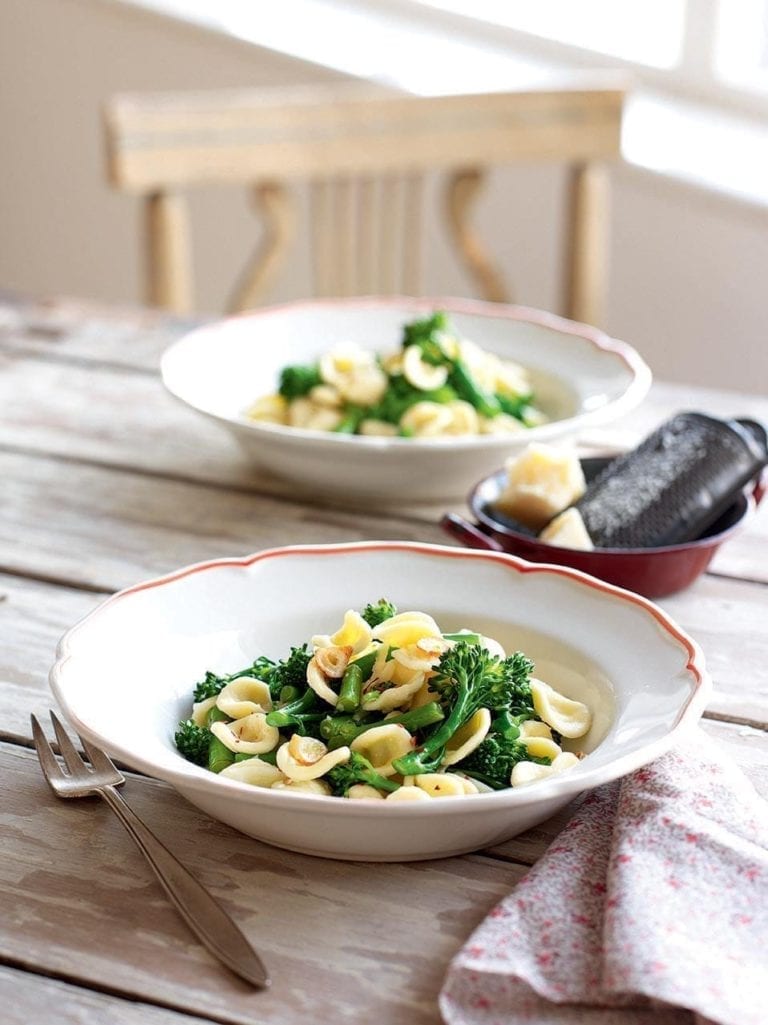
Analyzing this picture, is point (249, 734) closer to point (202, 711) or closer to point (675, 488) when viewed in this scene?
point (202, 711)

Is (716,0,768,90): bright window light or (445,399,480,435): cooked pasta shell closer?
(445,399,480,435): cooked pasta shell

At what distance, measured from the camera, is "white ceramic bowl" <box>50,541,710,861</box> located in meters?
0.70

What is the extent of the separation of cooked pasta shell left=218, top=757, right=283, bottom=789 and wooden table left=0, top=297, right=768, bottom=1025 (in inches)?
1.6

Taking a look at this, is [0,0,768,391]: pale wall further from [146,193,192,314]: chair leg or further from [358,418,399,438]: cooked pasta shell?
[358,418,399,438]: cooked pasta shell

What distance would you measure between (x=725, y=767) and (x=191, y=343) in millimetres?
766

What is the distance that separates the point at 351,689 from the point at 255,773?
0.22ft

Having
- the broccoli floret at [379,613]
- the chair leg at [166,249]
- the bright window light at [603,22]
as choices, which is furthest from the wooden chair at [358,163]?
the broccoli floret at [379,613]

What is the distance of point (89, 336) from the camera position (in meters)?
1.73

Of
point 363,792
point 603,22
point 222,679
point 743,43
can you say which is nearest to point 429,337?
point 222,679

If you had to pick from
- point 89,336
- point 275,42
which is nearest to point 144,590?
point 89,336

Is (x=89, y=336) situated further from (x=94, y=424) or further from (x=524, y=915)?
(x=524, y=915)

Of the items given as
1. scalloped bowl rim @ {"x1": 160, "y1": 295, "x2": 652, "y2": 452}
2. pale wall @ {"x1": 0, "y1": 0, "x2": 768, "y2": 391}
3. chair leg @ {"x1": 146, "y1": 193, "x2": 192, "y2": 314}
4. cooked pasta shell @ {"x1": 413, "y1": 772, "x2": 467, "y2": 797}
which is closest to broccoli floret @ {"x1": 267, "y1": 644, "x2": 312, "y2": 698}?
cooked pasta shell @ {"x1": 413, "y1": 772, "x2": 467, "y2": 797}

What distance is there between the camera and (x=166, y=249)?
192 centimetres

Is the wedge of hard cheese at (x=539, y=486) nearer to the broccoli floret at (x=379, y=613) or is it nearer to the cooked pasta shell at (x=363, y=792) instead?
the broccoli floret at (x=379, y=613)
